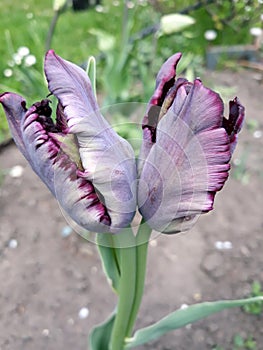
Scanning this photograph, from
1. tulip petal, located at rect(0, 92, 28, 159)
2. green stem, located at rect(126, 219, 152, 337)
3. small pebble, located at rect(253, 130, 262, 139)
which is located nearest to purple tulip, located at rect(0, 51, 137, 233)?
tulip petal, located at rect(0, 92, 28, 159)

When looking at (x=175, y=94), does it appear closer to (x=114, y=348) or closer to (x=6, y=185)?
(x=114, y=348)

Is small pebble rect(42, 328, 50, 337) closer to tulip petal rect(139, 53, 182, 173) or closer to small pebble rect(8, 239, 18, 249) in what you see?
small pebble rect(8, 239, 18, 249)

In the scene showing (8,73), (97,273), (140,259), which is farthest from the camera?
(8,73)

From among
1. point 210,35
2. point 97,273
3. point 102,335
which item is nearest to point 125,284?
point 102,335

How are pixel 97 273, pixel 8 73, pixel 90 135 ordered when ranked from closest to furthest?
pixel 90 135 < pixel 97 273 < pixel 8 73

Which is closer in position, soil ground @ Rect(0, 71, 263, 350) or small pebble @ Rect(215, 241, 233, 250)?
soil ground @ Rect(0, 71, 263, 350)

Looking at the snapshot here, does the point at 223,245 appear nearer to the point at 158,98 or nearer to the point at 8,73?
the point at 158,98
